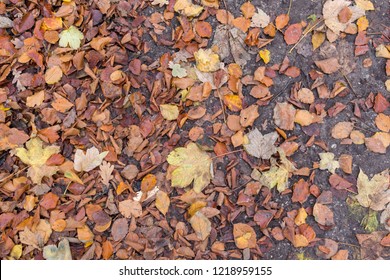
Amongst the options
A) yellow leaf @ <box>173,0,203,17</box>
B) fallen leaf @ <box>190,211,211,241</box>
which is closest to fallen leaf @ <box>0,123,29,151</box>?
fallen leaf @ <box>190,211,211,241</box>

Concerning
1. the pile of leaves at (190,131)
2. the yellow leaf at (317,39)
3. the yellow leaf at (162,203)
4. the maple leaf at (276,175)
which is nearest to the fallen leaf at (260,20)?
the pile of leaves at (190,131)

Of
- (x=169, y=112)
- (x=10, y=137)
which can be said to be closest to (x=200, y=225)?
(x=169, y=112)

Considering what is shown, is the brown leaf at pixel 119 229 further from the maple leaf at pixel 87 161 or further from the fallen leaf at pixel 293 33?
the fallen leaf at pixel 293 33

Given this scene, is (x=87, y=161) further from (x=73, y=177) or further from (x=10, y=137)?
(x=10, y=137)

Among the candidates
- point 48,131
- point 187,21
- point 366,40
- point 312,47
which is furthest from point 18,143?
point 366,40

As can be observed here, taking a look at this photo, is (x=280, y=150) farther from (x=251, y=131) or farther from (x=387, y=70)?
(x=387, y=70)
